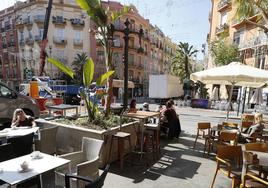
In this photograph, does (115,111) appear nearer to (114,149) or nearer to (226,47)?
(114,149)

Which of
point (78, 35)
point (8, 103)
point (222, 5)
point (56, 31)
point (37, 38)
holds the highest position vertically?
point (222, 5)

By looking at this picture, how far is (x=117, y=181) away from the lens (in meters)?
4.12

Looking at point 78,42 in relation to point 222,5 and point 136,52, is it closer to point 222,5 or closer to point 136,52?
point 136,52

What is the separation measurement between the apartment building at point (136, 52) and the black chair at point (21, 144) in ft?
80.8

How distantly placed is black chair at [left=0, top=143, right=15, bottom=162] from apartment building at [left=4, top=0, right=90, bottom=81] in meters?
30.2

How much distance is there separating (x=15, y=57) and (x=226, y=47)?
37.0 metres

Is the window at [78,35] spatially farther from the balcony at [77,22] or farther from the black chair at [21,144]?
the black chair at [21,144]

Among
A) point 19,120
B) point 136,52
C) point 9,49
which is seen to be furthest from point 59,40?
point 19,120

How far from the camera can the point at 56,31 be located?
103 ft

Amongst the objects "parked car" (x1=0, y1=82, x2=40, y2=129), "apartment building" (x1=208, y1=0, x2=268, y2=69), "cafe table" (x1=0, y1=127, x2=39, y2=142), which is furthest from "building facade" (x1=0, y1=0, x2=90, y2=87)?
"cafe table" (x1=0, y1=127, x2=39, y2=142)

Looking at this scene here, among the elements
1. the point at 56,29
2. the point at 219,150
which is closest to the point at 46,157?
the point at 219,150

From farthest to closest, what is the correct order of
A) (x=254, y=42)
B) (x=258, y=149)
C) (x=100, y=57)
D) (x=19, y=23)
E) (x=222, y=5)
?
(x=100, y=57) < (x=19, y=23) < (x=222, y=5) < (x=254, y=42) < (x=258, y=149)

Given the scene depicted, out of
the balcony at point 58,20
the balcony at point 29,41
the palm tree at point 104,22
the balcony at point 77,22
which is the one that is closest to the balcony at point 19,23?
the balcony at point 29,41

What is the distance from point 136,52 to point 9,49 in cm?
2580
